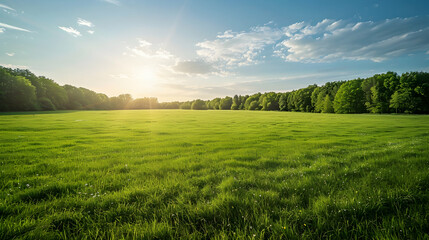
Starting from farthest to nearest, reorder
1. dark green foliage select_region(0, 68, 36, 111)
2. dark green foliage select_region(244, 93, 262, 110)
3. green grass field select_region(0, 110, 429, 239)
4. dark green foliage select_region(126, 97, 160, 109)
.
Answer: dark green foliage select_region(126, 97, 160, 109) → dark green foliage select_region(244, 93, 262, 110) → dark green foliage select_region(0, 68, 36, 111) → green grass field select_region(0, 110, 429, 239)

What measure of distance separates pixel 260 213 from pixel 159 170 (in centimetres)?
386

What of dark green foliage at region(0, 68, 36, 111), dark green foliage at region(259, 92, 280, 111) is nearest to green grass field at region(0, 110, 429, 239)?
dark green foliage at region(0, 68, 36, 111)

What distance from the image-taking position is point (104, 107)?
114 meters

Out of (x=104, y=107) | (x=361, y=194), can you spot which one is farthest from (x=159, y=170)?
(x=104, y=107)

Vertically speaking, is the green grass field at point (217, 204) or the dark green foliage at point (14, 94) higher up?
the dark green foliage at point (14, 94)

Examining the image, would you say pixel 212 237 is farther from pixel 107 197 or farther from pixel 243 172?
pixel 243 172

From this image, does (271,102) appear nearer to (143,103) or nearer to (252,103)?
(252,103)

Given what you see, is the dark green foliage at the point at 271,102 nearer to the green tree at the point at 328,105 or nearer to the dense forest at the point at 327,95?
the dense forest at the point at 327,95

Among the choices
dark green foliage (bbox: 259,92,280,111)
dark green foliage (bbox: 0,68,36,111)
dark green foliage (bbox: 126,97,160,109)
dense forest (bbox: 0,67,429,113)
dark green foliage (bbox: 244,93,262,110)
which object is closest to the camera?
dense forest (bbox: 0,67,429,113)

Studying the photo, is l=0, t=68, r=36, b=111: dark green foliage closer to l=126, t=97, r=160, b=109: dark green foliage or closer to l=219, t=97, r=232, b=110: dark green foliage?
l=126, t=97, r=160, b=109: dark green foliage

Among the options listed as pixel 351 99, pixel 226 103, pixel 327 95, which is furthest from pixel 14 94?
pixel 351 99

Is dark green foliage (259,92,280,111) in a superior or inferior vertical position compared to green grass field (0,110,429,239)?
superior

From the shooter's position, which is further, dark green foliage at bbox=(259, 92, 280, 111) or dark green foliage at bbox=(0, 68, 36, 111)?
dark green foliage at bbox=(259, 92, 280, 111)

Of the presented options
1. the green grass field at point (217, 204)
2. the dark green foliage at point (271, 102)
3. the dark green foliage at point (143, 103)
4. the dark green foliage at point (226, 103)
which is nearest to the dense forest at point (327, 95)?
the dark green foliage at point (271, 102)
